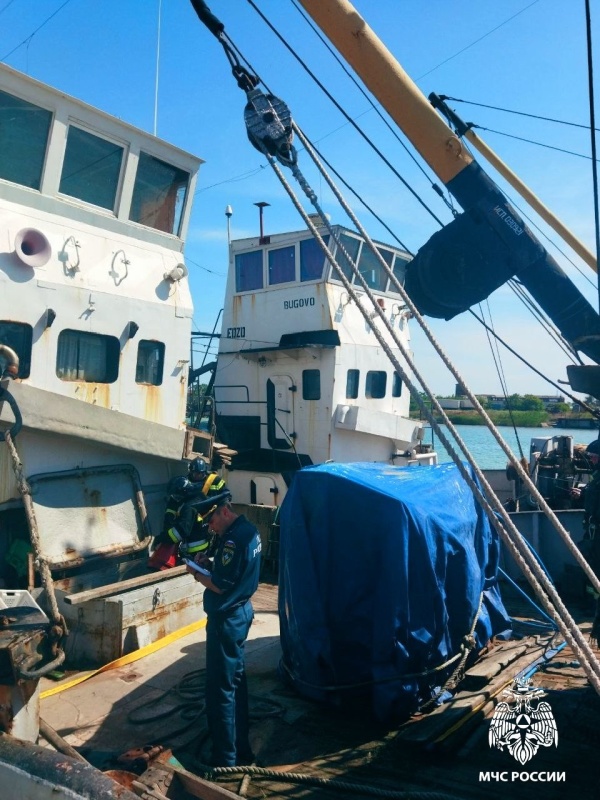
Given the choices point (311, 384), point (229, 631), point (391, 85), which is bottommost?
point (229, 631)

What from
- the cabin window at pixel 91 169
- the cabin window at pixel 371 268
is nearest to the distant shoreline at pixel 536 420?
the cabin window at pixel 371 268

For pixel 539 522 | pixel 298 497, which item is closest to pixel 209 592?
pixel 298 497

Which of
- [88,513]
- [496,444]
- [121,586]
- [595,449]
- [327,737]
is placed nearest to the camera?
[327,737]

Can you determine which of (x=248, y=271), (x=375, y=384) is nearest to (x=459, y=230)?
(x=375, y=384)

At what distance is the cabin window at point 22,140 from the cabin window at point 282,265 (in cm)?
552

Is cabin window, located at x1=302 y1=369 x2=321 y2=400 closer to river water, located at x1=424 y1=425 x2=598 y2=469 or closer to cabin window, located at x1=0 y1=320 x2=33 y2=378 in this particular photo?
cabin window, located at x1=0 y1=320 x2=33 y2=378

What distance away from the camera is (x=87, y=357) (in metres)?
7.20

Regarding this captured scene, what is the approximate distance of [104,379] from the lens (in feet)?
24.2

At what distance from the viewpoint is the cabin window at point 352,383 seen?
11.2m

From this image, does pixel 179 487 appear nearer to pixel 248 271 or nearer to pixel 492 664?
pixel 492 664

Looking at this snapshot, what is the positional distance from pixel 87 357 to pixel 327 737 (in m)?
4.77

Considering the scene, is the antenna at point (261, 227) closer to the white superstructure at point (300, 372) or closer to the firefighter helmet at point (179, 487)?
the white superstructure at point (300, 372)

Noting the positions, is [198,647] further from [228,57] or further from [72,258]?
[228,57]

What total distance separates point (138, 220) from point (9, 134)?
68.0 inches
